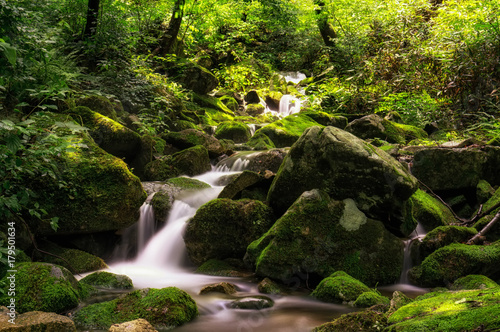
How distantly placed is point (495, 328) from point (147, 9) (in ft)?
45.1

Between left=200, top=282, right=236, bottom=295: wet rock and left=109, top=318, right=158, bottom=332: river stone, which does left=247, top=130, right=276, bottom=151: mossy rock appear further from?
left=109, top=318, right=158, bottom=332: river stone

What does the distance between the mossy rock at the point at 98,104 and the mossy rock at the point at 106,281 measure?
5141mm

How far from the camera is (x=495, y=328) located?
211cm

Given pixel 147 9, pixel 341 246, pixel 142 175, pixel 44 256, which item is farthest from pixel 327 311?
pixel 147 9

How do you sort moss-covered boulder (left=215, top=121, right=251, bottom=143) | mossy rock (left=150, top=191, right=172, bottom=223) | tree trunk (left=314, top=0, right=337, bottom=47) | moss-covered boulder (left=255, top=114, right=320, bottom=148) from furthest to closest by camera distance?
tree trunk (left=314, top=0, right=337, bottom=47), moss-covered boulder (left=215, top=121, right=251, bottom=143), moss-covered boulder (left=255, top=114, right=320, bottom=148), mossy rock (left=150, top=191, right=172, bottom=223)

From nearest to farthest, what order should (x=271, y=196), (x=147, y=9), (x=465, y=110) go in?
1. (x=271, y=196)
2. (x=465, y=110)
3. (x=147, y=9)

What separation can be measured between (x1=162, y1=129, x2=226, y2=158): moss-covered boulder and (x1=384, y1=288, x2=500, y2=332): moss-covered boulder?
8.32m

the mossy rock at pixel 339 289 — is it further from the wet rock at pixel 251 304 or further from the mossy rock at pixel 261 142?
the mossy rock at pixel 261 142

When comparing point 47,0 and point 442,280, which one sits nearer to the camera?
point 442,280

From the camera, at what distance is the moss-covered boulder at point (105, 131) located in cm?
823

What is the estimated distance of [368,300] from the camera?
439cm

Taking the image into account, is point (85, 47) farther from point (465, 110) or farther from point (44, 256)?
point (465, 110)

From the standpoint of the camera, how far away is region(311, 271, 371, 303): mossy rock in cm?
466

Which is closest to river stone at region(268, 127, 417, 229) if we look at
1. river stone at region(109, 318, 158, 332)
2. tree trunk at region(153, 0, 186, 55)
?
river stone at region(109, 318, 158, 332)
